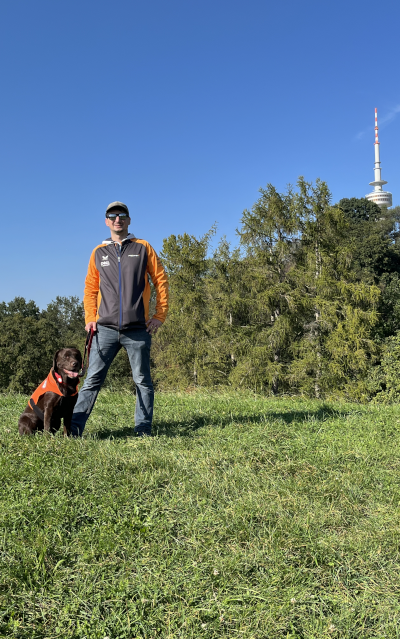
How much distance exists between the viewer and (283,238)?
25.9 metres

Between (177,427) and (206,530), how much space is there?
7.72ft

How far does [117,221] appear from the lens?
4.76 metres

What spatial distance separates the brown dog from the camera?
14.5 feet

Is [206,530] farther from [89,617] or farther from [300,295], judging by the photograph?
[300,295]

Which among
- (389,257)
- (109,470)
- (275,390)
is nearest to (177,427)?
(109,470)

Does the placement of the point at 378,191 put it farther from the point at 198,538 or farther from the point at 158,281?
the point at 198,538

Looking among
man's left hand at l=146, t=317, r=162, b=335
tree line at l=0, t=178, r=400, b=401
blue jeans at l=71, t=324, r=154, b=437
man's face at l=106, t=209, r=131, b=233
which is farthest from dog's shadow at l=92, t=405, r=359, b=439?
tree line at l=0, t=178, r=400, b=401

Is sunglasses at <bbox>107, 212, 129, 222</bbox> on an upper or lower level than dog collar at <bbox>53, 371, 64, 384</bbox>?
upper

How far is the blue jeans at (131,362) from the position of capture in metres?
4.70

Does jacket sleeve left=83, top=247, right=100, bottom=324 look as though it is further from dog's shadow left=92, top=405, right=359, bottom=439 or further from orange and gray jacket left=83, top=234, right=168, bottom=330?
dog's shadow left=92, top=405, right=359, bottom=439

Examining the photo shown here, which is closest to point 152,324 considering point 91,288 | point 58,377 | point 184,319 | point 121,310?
point 121,310

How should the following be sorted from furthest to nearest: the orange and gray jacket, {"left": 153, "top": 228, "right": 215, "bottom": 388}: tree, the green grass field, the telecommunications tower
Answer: the telecommunications tower, {"left": 153, "top": 228, "right": 215, "bottom": 388}: tree, the orange and gray jacket, the green grass field

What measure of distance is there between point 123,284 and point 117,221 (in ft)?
2.21

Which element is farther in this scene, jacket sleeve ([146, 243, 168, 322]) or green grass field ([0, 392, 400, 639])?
jacket sleeve ([146, 243, 168, 322])
